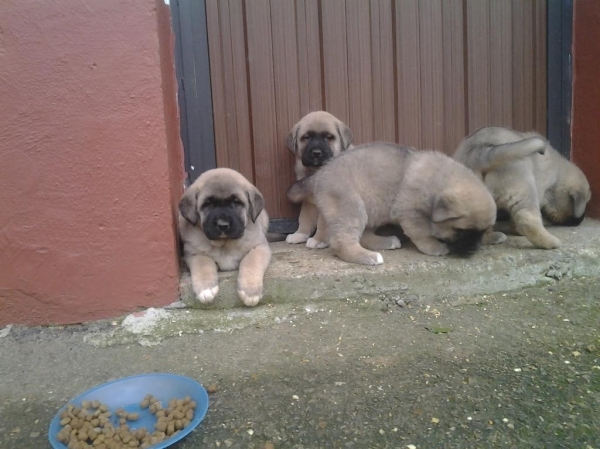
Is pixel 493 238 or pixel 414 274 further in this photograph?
pixel 493 238

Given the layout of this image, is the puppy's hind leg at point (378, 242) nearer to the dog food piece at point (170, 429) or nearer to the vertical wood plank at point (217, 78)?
the vertical wood plank at point (217, 78)

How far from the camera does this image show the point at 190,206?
3652mm

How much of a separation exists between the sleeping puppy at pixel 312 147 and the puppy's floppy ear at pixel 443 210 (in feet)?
3.18

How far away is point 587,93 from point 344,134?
7.06ft

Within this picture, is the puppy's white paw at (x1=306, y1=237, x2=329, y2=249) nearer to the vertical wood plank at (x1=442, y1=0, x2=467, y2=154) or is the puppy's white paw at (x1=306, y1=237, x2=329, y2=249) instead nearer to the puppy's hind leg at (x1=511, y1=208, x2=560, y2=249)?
the puppy's hind leg at (x1=511, y1=208, x2=560, y2=249)

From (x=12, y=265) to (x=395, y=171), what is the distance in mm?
2669

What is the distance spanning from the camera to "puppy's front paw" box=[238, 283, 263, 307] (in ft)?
11.3

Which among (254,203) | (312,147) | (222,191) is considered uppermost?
(312,147)

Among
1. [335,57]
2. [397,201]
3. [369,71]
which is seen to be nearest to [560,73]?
[369,71]

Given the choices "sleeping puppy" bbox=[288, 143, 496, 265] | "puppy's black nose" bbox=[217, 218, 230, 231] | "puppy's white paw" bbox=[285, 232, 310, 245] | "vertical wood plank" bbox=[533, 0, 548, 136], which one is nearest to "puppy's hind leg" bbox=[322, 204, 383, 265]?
"sleeping puppy" bbox=[288, 143, 496, 265]

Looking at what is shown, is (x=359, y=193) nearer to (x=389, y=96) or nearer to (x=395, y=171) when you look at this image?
(x=395, y=171)

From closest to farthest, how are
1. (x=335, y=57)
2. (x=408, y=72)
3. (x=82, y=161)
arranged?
(x=82, y=161) → (x=335, y=57) → (x=408, y=72)

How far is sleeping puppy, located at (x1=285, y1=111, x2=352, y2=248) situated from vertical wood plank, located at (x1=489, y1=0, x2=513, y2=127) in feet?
4.70

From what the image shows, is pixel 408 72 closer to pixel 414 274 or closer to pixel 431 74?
pixel 431 74
